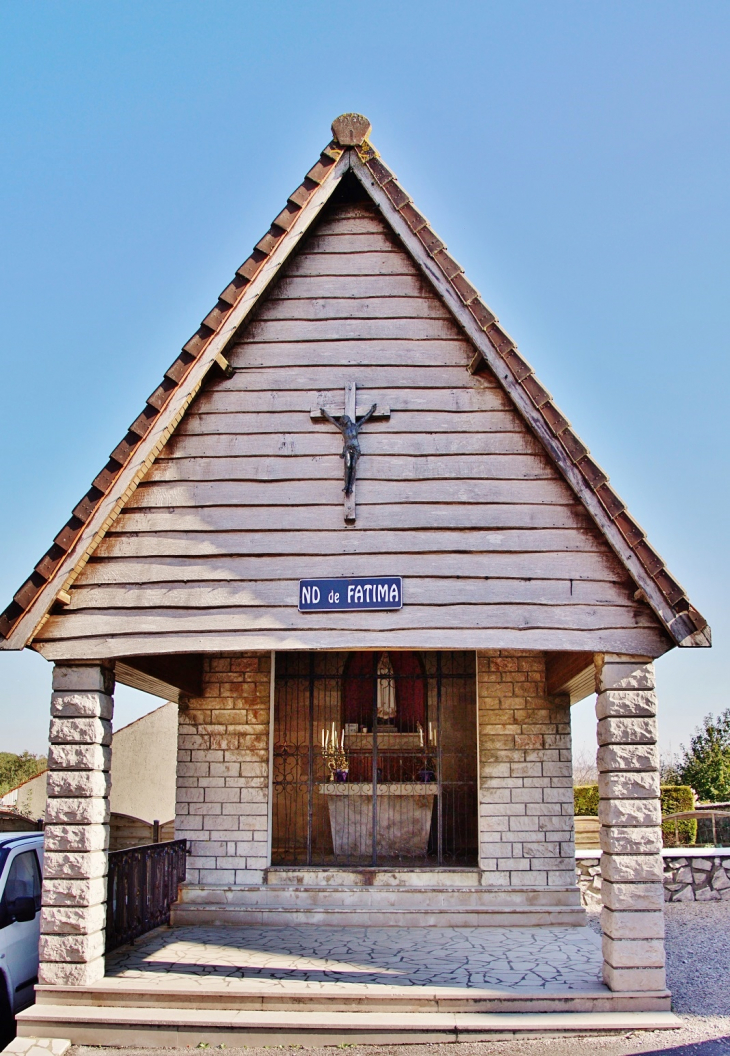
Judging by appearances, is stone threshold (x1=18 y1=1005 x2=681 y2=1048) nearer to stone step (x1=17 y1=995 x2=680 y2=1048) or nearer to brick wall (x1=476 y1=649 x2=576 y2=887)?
stone step (x1=17 y1=995 x2=680 y2=1048)

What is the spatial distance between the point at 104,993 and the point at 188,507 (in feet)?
11.3

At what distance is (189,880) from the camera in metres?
9.23

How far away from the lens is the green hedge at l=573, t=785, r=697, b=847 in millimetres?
14289

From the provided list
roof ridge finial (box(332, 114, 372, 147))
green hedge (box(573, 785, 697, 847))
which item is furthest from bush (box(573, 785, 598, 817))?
roof ridge finial (box(332, 114, 372, 147))

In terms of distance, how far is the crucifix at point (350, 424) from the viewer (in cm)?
653

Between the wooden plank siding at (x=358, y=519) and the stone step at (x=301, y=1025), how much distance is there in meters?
2.40

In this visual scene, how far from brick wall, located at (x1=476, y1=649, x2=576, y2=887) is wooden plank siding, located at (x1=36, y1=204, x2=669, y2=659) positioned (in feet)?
10.4

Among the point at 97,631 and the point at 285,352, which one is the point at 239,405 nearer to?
the point at 285,352

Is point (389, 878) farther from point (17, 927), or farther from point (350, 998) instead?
point (17, 927)

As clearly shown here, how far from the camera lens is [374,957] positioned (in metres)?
7.34

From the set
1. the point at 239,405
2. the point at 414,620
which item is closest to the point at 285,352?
the point at 239,405

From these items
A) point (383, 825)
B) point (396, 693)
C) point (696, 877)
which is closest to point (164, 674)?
point (383, 825)

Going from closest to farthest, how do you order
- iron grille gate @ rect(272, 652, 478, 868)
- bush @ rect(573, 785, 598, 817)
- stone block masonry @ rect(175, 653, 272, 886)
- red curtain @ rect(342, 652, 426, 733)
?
stone block masonry @ rect(175, 653, 272, 886), iron grille gate @ rect(272, 652, 478, 868), red curtain @ rect(342, 652, 426, 733), bush @ rect(573, 785, 598, 817)

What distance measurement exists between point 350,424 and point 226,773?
4.64 metres
